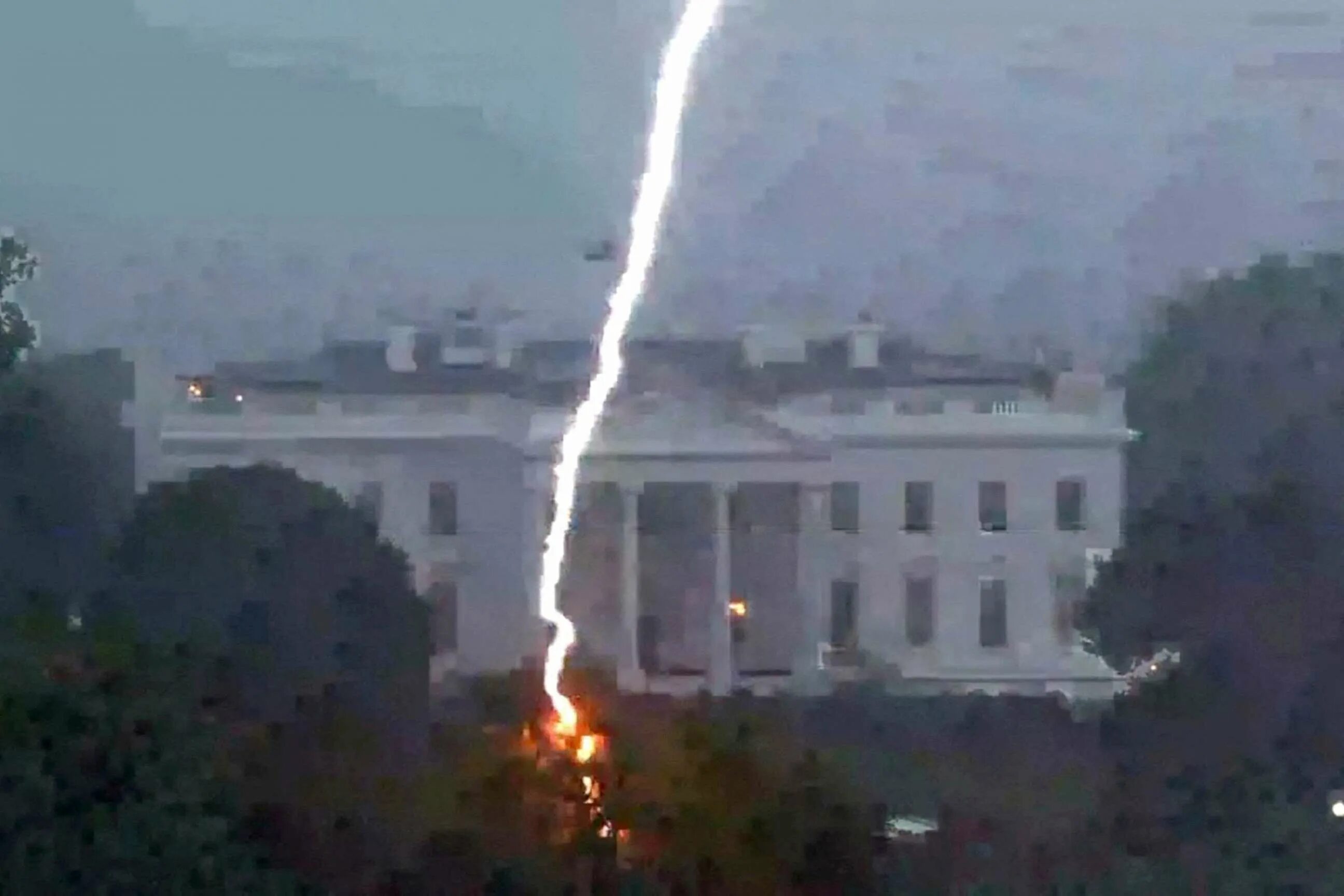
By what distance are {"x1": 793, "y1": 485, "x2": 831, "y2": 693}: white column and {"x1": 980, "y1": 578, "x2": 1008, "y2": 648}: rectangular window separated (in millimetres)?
232

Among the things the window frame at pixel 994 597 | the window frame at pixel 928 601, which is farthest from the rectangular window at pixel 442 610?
the window frame at pixel 994 597

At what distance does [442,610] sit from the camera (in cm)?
285

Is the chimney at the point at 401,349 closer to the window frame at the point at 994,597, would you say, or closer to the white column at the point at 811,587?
the white column at the point at 811,587

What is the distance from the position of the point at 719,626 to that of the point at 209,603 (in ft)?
2.50

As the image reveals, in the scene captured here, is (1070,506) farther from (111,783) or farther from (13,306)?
(13,306)

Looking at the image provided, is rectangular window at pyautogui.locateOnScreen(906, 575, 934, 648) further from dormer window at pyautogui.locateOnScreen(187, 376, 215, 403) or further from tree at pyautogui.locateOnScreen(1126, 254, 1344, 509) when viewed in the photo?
dormer window at pyautogui.locateOnScreen(187, 376, 215, 403)

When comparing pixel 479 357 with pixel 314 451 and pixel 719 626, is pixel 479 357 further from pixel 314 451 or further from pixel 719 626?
pixel 719 626

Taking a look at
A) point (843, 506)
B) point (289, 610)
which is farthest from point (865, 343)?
point (289, 610)

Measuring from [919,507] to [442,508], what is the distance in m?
0.71

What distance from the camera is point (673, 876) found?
2.72 meters

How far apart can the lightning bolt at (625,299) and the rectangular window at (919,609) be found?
1.66 ft

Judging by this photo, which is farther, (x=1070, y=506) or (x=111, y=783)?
(x=1070, y=506)

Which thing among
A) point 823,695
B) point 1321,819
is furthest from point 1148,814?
point 823,695

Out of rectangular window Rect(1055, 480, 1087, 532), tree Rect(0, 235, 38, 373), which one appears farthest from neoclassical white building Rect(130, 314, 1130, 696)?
tree Rect(0, 235, 38, 373)
